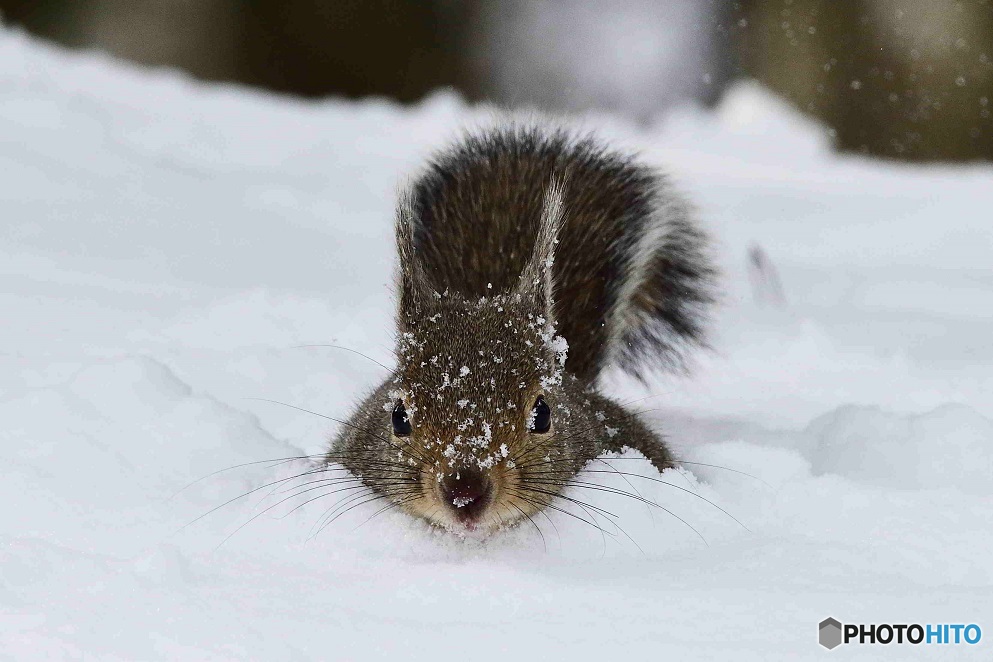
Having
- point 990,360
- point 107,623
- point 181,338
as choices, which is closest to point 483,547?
point 107,623

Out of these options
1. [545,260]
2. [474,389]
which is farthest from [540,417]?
[545,260]

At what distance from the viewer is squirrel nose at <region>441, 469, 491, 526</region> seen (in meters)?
2.23

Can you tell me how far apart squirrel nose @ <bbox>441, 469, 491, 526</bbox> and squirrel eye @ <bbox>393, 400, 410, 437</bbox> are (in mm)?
274

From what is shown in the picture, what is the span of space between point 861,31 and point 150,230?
6.51 m

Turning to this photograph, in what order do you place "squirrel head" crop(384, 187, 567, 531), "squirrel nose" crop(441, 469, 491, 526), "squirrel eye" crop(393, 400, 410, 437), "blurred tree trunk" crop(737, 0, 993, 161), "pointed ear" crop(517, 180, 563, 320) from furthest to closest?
1. "blurred tree trunk" crop(737, 0, 993, 161)
2. "pointed ear" crop(517, 180, 563, 320)
3. "squirrel eye" crop(393, 400, 410, 437)
4. "squirrel head" crop(384, 187, 567, 531)
5. "squirrel nose" crop(441, 469, 491, 526)

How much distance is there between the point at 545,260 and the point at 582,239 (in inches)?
Result: 31.5

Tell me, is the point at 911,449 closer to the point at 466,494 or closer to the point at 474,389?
the point at 474,389

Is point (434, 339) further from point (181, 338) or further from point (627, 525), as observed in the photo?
point (181, 338)

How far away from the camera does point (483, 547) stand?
243 cm

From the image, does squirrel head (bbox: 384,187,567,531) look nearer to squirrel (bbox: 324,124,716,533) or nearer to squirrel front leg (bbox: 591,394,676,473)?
squirrel (bbox: 324,124,716,533)

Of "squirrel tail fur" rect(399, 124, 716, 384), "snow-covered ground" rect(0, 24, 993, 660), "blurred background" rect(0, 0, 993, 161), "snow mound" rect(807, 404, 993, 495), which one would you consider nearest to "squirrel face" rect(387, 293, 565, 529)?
"snow-covered ground" rect(0, 24, 993, 660)

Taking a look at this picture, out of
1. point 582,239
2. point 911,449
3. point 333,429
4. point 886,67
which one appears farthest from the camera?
point 886,67

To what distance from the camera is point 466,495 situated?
88.0 inches

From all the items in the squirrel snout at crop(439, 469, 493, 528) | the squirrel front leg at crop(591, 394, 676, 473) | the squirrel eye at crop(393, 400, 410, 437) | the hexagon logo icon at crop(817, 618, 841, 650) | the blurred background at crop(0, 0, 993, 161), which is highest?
the blurred background at crop(0, 0, 993, 161)
